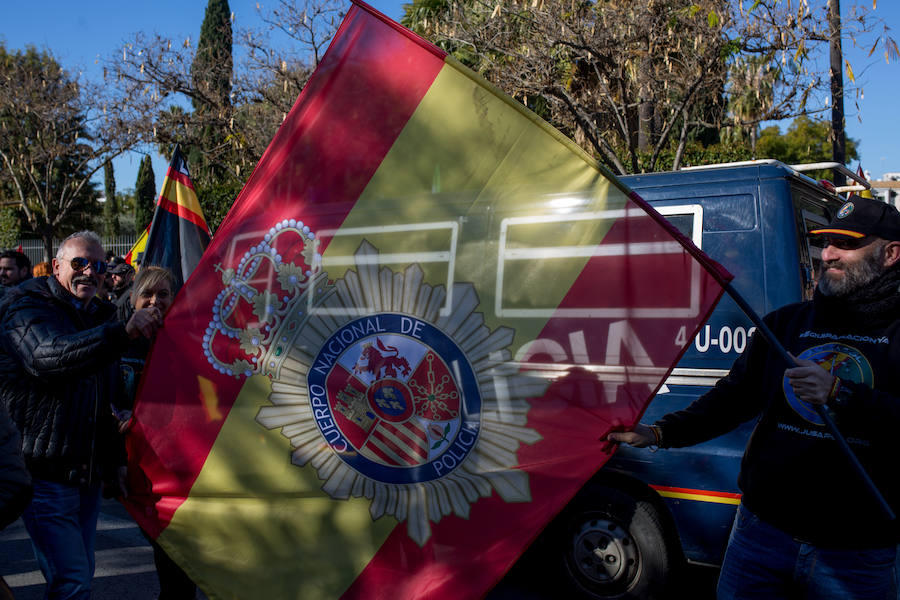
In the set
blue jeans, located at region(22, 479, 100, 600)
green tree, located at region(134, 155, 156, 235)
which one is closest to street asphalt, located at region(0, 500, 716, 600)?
blue jeans, located at region(22, 479, 100, 600)

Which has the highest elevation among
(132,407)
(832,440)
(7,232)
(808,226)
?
(7,232)

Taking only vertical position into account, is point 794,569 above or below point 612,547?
above

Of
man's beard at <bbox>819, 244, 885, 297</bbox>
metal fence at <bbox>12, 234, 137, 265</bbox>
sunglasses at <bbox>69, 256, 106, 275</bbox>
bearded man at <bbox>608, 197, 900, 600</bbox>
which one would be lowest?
bearded man at <bbox>608, 197, 900, 600</bbox>

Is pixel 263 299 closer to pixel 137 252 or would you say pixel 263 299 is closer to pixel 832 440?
pixel 832 440

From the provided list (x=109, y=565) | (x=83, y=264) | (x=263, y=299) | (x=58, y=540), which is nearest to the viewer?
(x=263, y=299)

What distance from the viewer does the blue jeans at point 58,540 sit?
9.21 feet

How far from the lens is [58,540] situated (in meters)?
2.83

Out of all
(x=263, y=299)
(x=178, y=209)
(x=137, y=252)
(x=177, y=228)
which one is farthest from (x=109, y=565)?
(x=137, y=252)

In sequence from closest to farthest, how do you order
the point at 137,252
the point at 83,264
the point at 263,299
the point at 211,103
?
1. the point at 263,299
2. the point at 83,264
3. the point at 137,252
4. the point at 211,103

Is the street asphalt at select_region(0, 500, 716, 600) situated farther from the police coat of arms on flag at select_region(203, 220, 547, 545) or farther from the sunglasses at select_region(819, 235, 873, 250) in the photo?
the sunglasses at select_region(819, 235, 873, 250)

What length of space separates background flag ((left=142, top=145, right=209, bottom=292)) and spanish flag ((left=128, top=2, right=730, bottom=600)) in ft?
9.04

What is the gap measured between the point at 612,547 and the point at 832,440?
2.07m

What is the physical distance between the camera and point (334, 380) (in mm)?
2559

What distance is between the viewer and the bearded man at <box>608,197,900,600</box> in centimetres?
207
